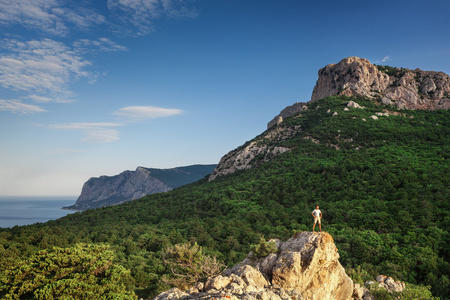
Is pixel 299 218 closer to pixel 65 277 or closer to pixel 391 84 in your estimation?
pixel 65 277

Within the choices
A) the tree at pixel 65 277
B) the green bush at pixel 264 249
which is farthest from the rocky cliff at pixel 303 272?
the tree at pixel 65 277

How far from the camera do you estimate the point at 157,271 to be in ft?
100

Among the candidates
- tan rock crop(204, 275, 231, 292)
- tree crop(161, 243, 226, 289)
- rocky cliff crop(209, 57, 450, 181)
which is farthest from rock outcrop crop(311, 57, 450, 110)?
tan rock crop(204, 275, 231, 292)

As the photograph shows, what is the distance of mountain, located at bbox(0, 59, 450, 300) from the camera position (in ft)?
94.8

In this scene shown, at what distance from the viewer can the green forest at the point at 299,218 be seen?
19888 millimetres

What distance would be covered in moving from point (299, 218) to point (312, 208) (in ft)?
14.9

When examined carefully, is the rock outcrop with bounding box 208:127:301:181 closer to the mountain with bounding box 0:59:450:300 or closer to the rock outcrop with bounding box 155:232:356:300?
the mountain with bounding box 0:59:450:300

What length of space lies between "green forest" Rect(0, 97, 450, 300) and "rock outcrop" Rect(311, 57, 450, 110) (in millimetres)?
10383

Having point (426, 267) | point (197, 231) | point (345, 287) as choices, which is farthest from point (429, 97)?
point (345, 287)

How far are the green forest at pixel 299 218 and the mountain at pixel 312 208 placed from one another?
20 cm

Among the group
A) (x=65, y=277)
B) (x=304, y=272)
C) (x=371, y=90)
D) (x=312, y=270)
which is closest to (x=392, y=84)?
(x=371, y=90)

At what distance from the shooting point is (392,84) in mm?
106000

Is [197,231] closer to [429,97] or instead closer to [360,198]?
[360,198]

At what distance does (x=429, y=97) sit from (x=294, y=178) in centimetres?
7768
